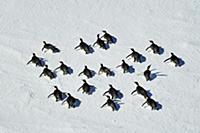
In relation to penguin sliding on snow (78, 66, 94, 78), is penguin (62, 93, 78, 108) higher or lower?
lower

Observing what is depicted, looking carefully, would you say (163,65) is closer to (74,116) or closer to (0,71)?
(74,116)

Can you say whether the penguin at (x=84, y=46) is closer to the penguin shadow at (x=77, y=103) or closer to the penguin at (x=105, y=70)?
the penguin at (x=105, y=70)

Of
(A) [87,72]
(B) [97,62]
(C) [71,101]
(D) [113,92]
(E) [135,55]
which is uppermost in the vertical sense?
(E) [135,55]

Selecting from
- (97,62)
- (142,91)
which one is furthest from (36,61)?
(142,91)

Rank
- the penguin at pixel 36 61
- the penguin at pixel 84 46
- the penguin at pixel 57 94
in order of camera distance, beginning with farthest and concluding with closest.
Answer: the penguin at pixel 84 46 < the penguin at pixel 36 61 < the penguin at pixel 57 94

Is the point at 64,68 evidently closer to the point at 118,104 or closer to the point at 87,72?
the point at 87,72

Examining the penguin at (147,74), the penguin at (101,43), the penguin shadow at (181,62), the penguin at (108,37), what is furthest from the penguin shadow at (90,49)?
the penguin shadow at (181,62)

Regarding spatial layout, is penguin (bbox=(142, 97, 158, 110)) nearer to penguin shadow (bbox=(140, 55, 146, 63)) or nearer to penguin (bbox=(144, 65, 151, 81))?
penguin (bbox=(144, 65, 151, 81))


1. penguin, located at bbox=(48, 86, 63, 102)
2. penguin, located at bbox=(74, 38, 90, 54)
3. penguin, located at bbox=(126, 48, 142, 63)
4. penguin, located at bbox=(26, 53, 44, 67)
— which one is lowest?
penguin, located at bbox=(48, 86, 63, 102)

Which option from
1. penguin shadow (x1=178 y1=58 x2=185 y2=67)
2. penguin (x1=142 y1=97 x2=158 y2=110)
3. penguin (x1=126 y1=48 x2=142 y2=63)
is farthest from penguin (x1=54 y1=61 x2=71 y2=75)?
penguin shadow (x1=178 y1=58 x2=185 y2=67)
